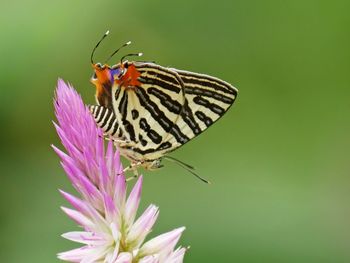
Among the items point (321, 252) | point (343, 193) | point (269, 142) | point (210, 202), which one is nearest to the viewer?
point (321, 252)

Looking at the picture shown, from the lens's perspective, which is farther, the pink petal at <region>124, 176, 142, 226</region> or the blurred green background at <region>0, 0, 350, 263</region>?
the blurred green background at <region>0, 0, 350, 263</region>

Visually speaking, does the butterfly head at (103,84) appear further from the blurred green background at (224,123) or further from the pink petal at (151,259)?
the blurred green background at (224,123)

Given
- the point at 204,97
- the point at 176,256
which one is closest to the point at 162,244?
the point at 176,256

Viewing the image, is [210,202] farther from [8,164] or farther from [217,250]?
[8,164]

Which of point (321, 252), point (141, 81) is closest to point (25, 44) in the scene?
point (321, 252)

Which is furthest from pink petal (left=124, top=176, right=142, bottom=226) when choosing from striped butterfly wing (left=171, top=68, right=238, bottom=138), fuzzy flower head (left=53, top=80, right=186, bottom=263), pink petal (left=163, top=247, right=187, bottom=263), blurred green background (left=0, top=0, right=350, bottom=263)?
blurred green background (left=0, top=0, right=350, bottom=263)

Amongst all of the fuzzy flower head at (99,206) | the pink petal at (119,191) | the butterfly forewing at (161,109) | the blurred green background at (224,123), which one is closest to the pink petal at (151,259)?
the fuzzy flower head at (99,206)

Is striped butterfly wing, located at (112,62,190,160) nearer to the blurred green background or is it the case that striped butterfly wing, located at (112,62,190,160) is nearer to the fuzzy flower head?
the fuzzy flower head
